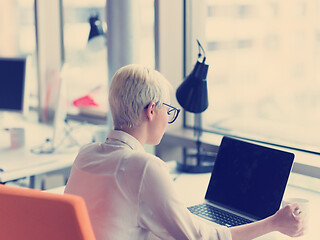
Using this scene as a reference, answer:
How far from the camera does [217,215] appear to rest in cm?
191

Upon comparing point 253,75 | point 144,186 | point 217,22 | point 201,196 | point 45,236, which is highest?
point 217,22

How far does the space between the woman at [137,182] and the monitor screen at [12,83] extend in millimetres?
1580

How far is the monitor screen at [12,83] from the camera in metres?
3.03

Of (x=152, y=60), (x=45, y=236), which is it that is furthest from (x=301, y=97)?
(x=45, y=236)

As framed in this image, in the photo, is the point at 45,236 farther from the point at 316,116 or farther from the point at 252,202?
the point at 316,116

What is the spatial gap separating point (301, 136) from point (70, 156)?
48.8 inches

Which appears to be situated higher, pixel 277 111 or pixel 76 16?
pixel 76 16

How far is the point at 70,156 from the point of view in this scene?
9.02ft

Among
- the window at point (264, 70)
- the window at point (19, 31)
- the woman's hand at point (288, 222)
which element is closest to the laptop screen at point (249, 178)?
the woman's hand at point (288, 222)

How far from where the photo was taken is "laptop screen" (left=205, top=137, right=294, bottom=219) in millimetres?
1848

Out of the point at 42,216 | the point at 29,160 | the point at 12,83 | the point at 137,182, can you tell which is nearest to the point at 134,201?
the point at 137,182

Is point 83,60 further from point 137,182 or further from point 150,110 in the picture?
point 137,182

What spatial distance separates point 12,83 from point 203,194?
152 cm

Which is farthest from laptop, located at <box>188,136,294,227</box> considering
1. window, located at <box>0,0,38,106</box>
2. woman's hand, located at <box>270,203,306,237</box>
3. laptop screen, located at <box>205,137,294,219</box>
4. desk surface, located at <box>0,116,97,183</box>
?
window, located at <box>0,0,38,106</box>
